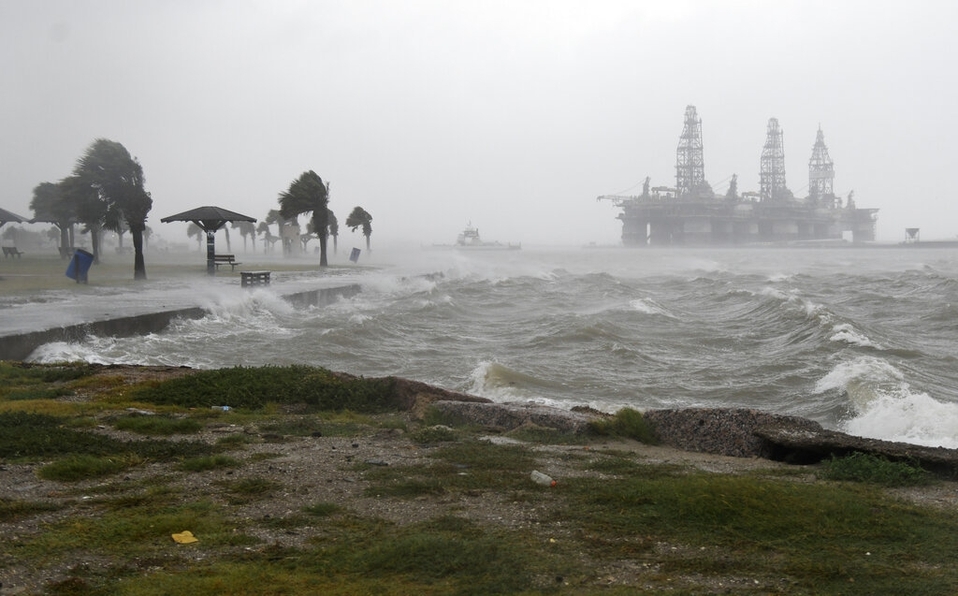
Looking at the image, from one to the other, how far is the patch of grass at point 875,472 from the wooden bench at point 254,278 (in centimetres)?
2160

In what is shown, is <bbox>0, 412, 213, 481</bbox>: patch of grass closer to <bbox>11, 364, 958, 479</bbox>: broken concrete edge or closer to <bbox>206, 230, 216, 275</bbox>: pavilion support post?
<bbox>11, 364, 958, 479</bbox>: broken concrete edge

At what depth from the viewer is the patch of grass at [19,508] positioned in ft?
15.0

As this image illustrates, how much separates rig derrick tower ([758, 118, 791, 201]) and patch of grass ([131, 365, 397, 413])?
165m

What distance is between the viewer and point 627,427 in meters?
7.97

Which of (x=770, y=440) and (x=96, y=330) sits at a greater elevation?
(x=96, y=330)

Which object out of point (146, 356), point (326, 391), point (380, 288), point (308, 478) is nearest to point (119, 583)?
point (308, 478)

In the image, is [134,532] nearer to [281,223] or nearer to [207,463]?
[207,463]

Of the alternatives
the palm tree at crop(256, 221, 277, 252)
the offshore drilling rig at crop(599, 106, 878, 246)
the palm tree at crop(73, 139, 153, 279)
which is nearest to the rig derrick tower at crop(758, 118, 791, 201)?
the offshore drilling rig at crop(599, 106, 878, 246)

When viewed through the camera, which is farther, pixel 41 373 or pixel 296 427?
pixel 41 373

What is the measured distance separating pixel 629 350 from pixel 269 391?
954 centimetres

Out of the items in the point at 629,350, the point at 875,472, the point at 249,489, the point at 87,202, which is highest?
the point at 87,202

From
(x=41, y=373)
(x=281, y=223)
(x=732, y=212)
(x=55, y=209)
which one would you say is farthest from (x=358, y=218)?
(x=732, y=212)

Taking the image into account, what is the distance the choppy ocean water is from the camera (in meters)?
12.2

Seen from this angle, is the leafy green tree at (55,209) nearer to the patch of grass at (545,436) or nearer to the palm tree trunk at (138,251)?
the palm tree trunk at (138,251)
